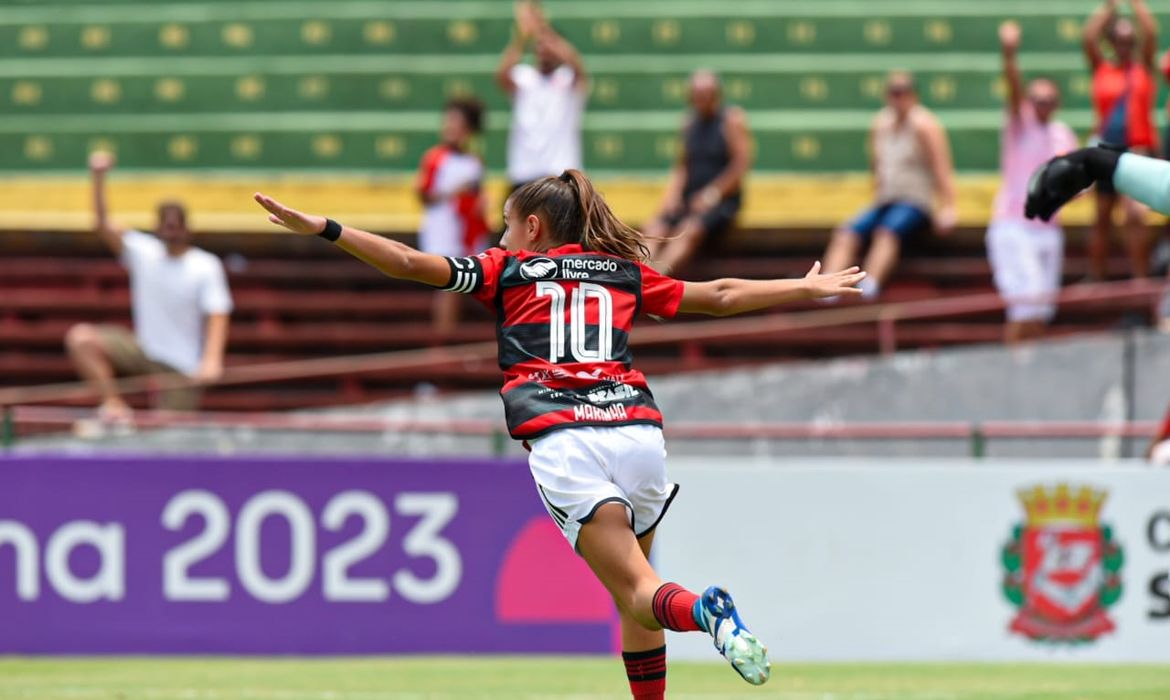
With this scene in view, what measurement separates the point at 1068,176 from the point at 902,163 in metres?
6.46

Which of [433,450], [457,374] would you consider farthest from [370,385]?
[433,450]

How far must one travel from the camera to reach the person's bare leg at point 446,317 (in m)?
14.9

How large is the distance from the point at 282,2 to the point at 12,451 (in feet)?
30.4

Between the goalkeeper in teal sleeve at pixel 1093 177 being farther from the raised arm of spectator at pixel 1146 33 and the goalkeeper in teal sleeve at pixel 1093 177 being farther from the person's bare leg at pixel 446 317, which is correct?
the person's bare leg at pixel 446 317

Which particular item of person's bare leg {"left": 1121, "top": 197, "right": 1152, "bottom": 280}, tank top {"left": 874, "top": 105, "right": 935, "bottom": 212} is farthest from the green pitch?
tank top {"left": 874, "top": 105, "right": 935, "bottom": 212}

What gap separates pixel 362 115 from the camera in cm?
1869

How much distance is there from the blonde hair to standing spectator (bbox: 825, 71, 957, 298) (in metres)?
7.59

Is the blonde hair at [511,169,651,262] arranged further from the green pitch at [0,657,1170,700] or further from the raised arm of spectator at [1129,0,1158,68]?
the raised arm of spectator at [1129,0,1158,68]

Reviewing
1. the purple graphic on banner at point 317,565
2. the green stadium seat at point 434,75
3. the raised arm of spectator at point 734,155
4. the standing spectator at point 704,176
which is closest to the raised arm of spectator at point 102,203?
the purple graphic on banner at point 317,565

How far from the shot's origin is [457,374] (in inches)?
524

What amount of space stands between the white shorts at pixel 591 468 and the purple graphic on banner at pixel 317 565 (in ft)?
16.9

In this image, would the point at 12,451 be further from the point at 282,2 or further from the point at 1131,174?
the point at 282,2

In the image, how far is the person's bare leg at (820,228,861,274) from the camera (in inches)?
551

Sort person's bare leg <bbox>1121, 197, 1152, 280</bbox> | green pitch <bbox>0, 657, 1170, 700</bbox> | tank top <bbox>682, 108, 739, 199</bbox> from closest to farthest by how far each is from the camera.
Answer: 1. green pitch <bbox>0, 657, 1170, 700</bbox>
2. person's bare leg <bbox>1121, 197, 1152, 280</bbox>
3. tank top <bbox>682, 108, 739, 199</bbox>
